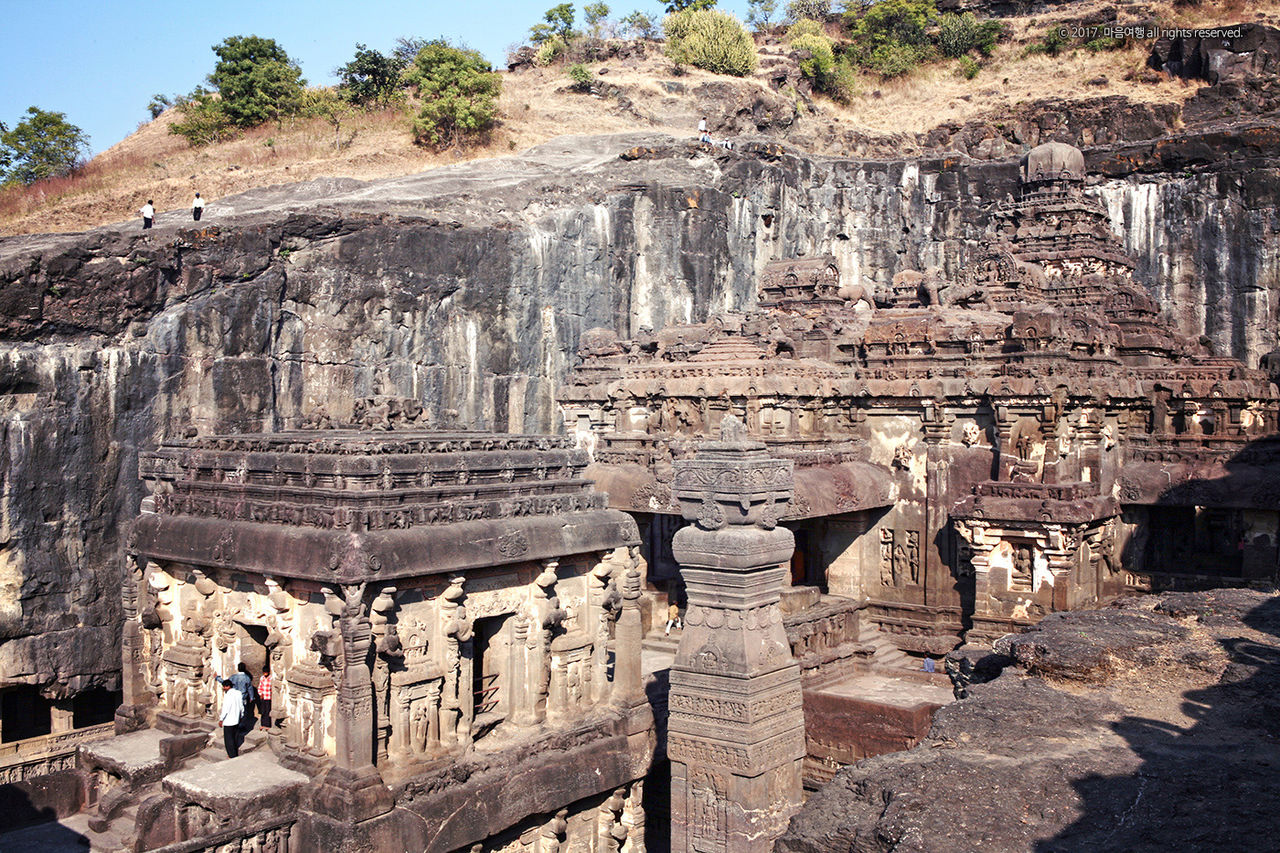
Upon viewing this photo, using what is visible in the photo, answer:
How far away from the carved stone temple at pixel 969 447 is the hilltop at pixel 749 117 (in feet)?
52.3

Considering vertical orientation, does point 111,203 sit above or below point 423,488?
above

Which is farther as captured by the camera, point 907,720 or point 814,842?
point 907,720

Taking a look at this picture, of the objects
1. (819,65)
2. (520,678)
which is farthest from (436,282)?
(819,65)

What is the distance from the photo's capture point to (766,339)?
64.5 feet

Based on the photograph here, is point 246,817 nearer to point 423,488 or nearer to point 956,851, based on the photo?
point 423,488

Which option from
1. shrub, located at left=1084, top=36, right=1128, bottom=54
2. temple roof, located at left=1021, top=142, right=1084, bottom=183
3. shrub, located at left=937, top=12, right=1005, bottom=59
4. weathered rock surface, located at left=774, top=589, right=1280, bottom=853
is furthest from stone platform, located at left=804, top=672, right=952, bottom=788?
shrub, located at left=937, top=12, right=1005, bottom=59

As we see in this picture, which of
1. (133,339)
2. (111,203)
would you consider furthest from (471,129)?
(133,339)

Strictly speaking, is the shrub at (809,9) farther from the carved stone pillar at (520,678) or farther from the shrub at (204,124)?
the carved stone pillar at (520,678)

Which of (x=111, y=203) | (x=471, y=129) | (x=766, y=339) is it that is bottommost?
(x=766, y=339)

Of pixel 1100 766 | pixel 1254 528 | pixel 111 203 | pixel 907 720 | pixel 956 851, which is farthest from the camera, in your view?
pixel 111 203

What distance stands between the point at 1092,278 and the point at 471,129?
24.7m

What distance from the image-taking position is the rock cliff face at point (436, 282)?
17.3 meters

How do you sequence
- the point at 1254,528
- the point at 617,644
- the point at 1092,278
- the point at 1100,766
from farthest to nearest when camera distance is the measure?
the point at 1092,278 → the point at 1254,528 → the point at 617,644 → the point at 1100,766

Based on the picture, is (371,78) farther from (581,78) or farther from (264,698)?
(264,698)
